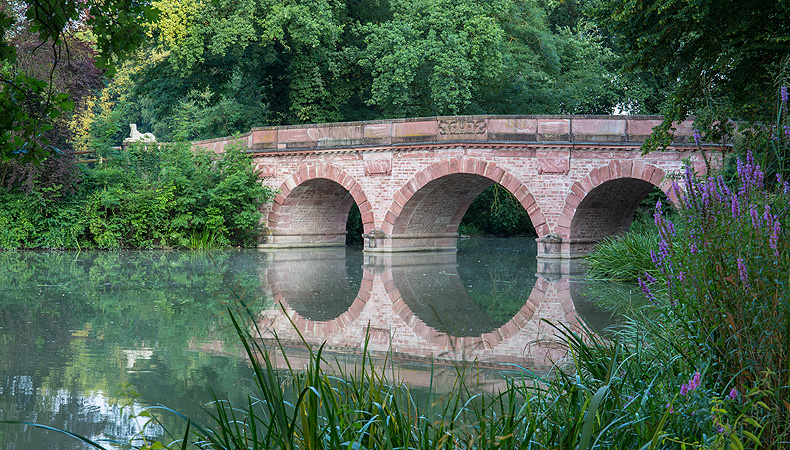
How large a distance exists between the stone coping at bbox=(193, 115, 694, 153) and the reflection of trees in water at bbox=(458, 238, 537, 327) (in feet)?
9.26

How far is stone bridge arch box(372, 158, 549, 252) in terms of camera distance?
56.6 ft

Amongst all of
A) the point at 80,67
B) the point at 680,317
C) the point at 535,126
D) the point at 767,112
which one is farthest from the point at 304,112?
the point at 680,317

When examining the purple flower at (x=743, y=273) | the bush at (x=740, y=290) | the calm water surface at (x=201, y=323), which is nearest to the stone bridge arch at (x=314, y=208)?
the calm water surface at (x=201, y=323)

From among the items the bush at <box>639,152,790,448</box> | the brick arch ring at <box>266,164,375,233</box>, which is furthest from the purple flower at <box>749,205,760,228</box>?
the brick arch ring at <box>266,164,375,233</box>

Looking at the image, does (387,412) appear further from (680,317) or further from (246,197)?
(246,197)

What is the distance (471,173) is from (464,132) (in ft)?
3.09

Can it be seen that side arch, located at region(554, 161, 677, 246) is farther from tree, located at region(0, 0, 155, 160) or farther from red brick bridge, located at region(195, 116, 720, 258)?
tree, located at region(0, 0, 155, 160)

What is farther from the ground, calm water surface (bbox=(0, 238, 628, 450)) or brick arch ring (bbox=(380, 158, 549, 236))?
brick arch ring (bbox=(380, 158, 549, 236))

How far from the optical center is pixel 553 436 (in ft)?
9.90

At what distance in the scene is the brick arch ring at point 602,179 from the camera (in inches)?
615

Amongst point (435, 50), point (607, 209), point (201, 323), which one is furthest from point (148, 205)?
point (201, 323)

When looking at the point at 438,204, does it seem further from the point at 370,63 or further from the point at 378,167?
the point at 370,63

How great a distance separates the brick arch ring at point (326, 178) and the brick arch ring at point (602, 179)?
4.73m

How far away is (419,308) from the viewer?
9641 mm
